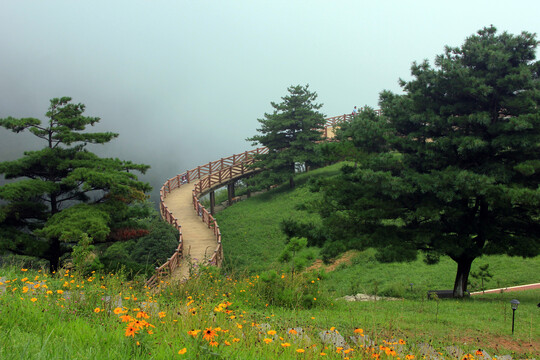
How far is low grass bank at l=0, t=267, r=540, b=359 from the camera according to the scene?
4078mm

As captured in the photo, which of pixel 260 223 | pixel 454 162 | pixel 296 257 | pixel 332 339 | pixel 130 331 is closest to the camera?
pixel 130 331

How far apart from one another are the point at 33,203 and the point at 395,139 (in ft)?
44.1

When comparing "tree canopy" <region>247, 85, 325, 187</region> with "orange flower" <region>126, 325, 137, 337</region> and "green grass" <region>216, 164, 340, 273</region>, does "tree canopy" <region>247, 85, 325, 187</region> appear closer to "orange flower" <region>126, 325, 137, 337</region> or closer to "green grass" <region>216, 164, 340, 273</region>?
"green grass" <region>216, 164, 340, 273</region>

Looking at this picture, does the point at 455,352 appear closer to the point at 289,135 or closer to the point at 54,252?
the point at 54,252

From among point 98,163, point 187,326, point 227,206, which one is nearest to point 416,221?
point 187,326

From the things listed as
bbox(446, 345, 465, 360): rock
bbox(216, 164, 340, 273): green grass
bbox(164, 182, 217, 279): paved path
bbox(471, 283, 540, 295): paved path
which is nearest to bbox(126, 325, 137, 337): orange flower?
bbox(446, 345, 465, 360): rock

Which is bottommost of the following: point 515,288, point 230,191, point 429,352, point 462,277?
point 515,288

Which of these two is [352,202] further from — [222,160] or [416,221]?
[222,160]

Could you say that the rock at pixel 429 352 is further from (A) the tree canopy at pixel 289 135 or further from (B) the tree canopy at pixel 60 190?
(A) the tree canopy at pixel 289 135

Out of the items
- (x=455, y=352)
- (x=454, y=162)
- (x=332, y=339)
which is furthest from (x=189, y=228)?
(x=455, y=352)

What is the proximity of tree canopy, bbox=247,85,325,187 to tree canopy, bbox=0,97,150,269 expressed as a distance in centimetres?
1749

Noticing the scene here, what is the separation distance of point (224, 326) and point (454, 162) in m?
9.96

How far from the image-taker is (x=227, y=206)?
37.0 m

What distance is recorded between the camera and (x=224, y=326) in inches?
204
